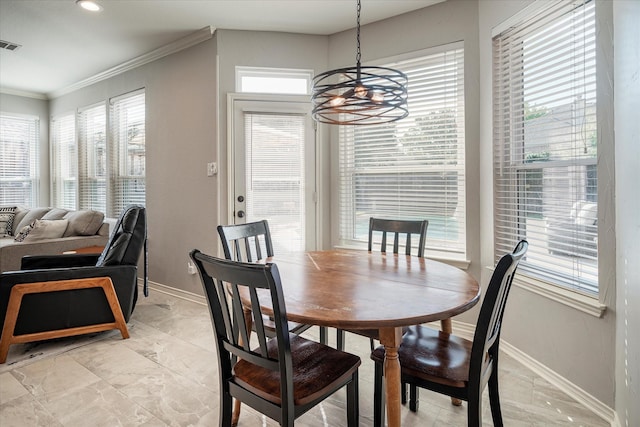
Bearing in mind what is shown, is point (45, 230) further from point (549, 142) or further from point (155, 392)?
point (549, 142)

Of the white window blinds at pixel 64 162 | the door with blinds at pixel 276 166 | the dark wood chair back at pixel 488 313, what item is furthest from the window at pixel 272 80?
the white window blinds at pixel 64 162

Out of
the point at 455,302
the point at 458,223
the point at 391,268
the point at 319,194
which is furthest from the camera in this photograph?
the point at 319,194

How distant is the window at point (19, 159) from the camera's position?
5.39 m

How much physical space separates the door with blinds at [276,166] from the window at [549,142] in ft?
5.44

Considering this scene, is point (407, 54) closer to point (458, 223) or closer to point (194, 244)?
point (458, 223)

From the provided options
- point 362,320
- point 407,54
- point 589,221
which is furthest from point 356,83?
point 407,54

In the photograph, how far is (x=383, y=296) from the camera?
1.48 meters

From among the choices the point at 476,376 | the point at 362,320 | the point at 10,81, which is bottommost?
the point at 476,376

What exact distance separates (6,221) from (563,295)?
6.16m

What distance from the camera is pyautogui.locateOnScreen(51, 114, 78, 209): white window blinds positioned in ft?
17.5

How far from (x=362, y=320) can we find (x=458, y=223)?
1.97 metres

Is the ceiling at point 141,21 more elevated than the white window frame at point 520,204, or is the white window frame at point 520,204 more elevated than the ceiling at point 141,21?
the ceiling at point 141,21

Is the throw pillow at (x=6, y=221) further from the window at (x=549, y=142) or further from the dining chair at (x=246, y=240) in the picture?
the window at (x=549, y=142)

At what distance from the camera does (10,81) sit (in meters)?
5.02
